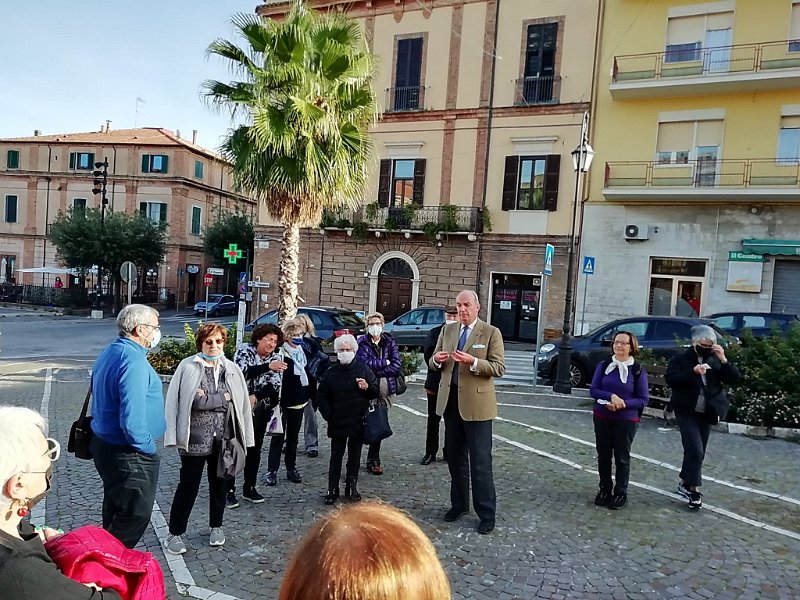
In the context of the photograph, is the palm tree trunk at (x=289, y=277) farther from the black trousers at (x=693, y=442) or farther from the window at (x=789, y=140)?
the window at (x=789, y=140)

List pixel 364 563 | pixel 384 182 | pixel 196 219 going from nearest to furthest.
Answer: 1. pixel 364 563
2. pixel 384 182
3. pixel 196 219

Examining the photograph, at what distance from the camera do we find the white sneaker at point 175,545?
4.29 metres

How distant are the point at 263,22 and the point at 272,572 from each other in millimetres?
11646

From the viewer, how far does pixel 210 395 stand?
4258 mm

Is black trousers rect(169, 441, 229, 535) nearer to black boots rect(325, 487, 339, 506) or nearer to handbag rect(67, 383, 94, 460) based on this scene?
handbag rect(67, 383, 94, 460)

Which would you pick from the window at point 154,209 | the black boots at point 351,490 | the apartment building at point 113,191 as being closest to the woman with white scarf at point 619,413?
the black boots at point 351,490

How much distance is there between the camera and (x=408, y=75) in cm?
2297

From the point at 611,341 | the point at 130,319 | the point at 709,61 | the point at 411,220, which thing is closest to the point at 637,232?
the point at 709,61

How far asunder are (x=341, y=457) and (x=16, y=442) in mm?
3748

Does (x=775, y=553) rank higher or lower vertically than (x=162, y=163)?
lower

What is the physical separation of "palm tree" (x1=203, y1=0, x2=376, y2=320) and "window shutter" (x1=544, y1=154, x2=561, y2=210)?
10.1 metres

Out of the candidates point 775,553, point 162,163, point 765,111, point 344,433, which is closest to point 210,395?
point 344,433

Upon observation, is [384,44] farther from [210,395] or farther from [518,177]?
[210,395]

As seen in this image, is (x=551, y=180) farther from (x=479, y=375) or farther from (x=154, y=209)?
(x=154, y=209)
